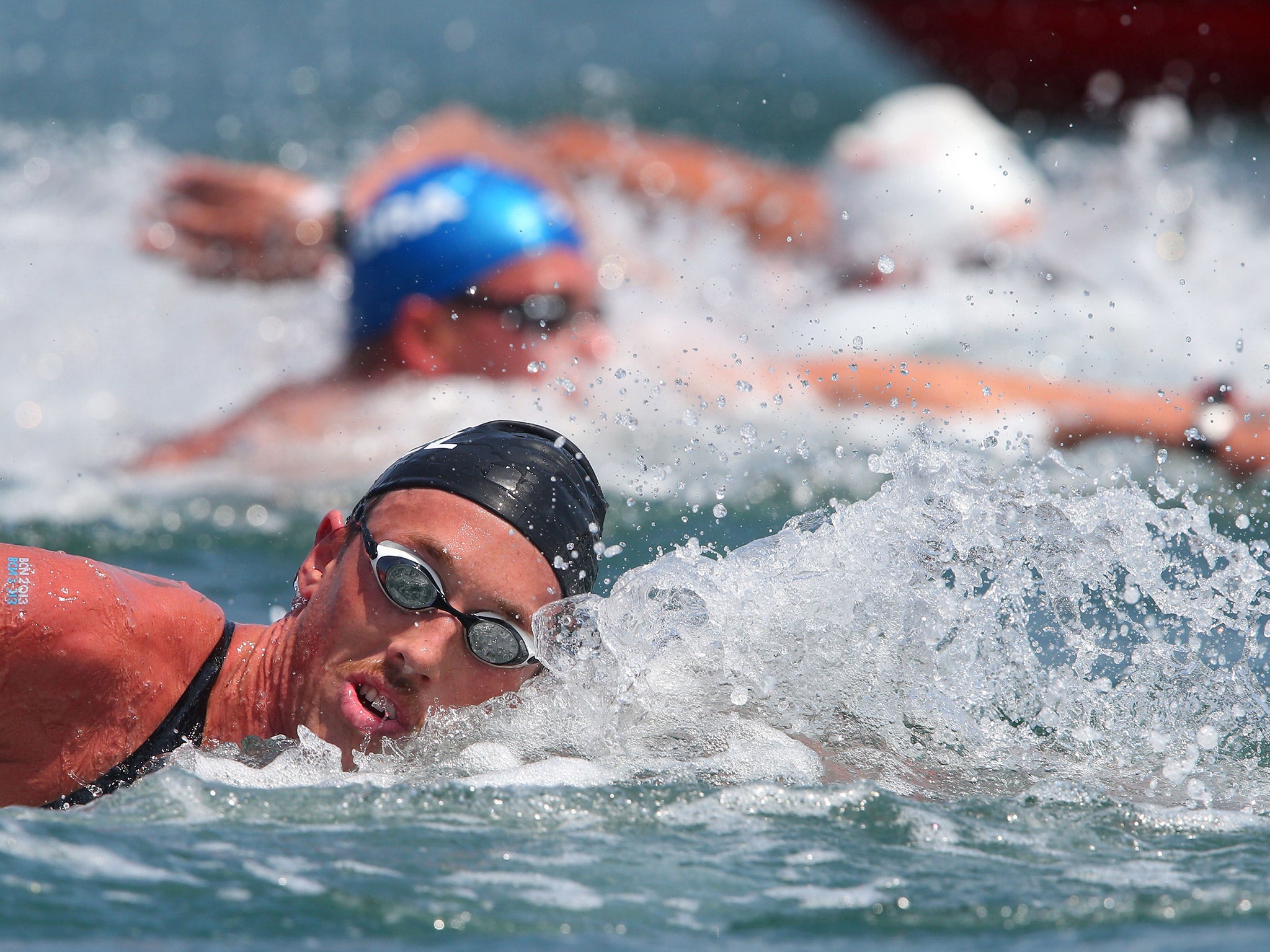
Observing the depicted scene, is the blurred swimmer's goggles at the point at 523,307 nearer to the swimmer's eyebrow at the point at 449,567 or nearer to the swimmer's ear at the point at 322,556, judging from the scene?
the swimmer's ear at the point at 322,556

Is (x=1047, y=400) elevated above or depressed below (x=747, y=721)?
above

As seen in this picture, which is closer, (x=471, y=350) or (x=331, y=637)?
(x=331, y=637)

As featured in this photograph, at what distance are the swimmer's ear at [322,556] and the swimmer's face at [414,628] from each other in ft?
0.28

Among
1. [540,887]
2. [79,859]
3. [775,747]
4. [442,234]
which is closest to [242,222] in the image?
[442,234]

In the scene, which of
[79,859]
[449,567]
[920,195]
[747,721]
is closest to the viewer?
[79,859]

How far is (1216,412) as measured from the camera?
12.7 feet

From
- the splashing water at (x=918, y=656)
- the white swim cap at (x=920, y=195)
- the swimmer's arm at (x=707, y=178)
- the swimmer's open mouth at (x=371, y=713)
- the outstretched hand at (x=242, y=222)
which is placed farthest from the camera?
the swimmer's arm at (x=707, y=178)

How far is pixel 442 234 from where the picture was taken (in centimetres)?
414

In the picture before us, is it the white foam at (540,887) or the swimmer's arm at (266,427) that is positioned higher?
the swimmer's arm at (266,427)

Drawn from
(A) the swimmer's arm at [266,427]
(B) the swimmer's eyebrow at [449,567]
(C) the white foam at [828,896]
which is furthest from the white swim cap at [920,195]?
(C) the white foam at [828,896]

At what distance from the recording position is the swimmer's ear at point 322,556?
2.11 m

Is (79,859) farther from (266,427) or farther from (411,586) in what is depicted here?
(266,427)

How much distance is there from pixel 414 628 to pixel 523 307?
236 cm

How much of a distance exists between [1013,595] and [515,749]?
0.82 meters
